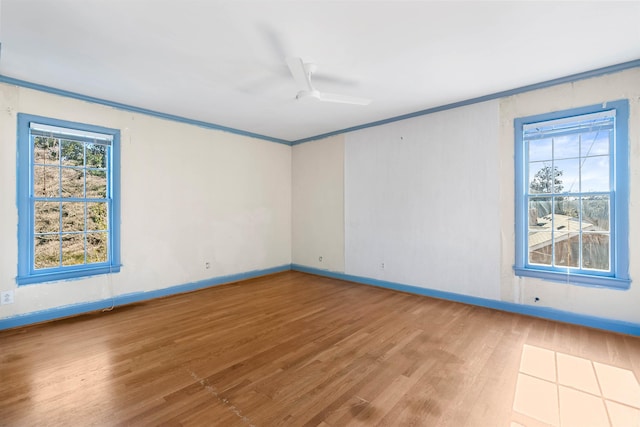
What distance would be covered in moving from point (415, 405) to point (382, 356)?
619mm

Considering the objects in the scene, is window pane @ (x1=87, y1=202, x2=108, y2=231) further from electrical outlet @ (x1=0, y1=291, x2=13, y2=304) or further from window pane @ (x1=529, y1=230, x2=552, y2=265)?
window pane @ (x1=529, y1=230, x2=552, y2=265)

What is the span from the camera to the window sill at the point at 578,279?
2.92m

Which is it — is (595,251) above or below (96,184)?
below

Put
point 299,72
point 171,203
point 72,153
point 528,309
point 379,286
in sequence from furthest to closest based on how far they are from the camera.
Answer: point 379,286
point 171,203
point 72,153
point 528,309
point 299,72

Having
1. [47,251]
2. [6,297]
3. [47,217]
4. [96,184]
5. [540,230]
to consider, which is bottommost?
[6,297]

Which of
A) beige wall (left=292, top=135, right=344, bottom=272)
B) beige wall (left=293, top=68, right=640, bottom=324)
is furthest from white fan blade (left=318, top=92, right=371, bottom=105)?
beige wall (left=292, top=135, right=344, bottom=272)

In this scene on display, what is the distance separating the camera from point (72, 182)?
11.8 feet

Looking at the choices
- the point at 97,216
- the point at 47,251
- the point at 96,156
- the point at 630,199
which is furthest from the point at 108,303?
the point at 630,199

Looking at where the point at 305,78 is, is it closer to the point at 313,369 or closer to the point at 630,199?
the point at 313,369

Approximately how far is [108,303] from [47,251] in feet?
3.05

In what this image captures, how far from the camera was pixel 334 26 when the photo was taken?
2.27 metres

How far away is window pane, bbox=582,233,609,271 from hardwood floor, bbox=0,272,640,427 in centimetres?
70

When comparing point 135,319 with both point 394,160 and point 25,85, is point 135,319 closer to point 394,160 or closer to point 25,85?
point 25,85

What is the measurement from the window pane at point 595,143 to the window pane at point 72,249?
19.9 feet
